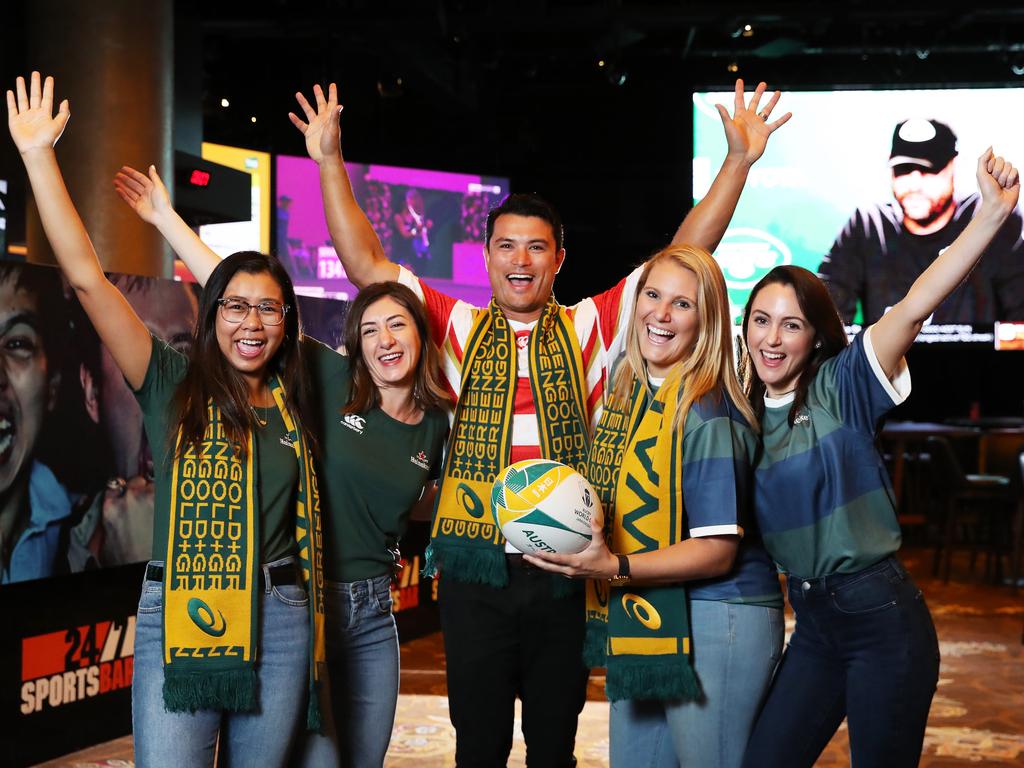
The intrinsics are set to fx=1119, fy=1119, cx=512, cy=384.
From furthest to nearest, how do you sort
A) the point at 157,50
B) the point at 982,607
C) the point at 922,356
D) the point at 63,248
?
the point at 922,356, the point at 982,607, the point at 157,50, the point at 63,248

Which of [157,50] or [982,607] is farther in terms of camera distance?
[982,607]

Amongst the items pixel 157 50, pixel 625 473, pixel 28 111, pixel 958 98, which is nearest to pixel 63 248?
pixel 28 111

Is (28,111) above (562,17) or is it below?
below

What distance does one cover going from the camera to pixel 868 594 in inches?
84.9

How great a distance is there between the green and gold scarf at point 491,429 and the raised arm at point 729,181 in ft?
1.35

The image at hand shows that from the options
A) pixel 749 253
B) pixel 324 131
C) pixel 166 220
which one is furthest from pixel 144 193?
pixel 749 253

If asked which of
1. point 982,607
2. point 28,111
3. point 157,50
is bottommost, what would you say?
point 982,607

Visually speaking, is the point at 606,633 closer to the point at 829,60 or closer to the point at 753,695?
the point at 753,695

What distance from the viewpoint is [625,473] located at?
227 centimetres

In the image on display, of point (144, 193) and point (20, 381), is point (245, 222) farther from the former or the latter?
point (144, 193)

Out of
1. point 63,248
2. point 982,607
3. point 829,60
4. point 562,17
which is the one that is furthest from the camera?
point 829,60

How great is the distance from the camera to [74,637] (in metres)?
4.16

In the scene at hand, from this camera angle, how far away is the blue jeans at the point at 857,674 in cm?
214

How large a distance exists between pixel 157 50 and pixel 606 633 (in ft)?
14.8
